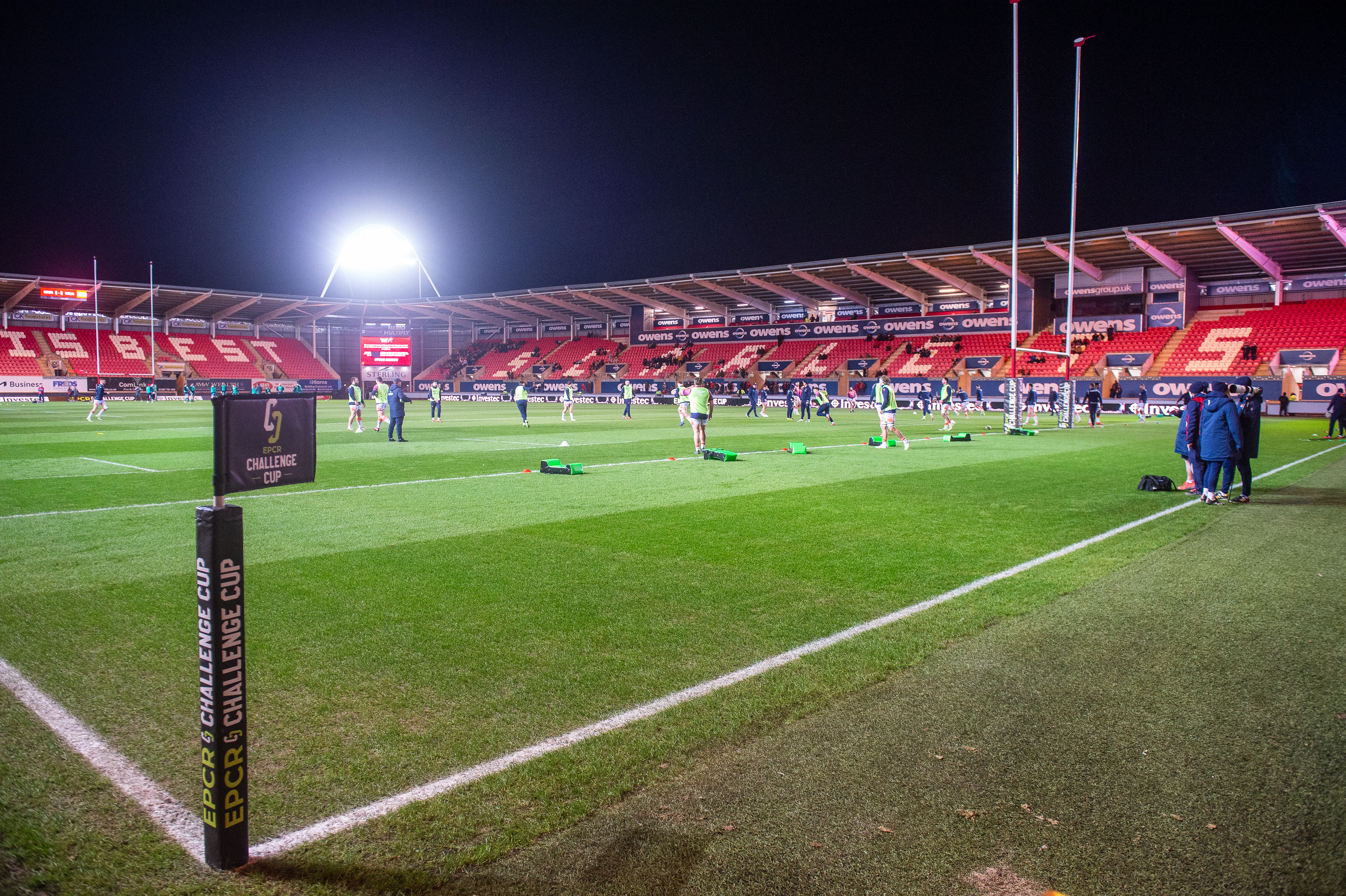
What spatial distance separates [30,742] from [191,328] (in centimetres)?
8582

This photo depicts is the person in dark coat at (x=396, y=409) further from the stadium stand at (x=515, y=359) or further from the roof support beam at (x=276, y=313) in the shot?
the roof support beam at (x=276, y=313)

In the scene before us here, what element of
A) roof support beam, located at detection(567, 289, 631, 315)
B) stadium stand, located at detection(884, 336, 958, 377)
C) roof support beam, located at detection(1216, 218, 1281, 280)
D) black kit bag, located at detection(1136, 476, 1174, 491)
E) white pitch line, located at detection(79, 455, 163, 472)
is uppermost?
roof support beam, located at detection(567, 289, 631, 315)

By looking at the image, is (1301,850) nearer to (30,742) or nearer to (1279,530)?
(30,742)

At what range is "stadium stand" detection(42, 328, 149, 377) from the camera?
63562 millimetres

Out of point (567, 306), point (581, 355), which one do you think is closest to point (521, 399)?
point (581, 355)

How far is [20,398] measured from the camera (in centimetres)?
5781

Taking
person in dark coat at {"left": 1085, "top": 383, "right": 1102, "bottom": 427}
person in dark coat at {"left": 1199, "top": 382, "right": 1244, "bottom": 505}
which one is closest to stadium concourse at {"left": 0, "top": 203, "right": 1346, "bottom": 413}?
person in dark coat at {"left": 1085, "top": 383, "right": 1102, "bottom": 427}

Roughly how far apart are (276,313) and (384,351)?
10.7 meters

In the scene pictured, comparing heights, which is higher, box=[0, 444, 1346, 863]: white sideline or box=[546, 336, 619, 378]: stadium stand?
box=[546, 336, 619, 378]: stadium stand

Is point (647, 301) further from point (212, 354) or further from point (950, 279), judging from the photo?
point (212, 354)

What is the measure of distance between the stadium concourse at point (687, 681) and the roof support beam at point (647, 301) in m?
55.1

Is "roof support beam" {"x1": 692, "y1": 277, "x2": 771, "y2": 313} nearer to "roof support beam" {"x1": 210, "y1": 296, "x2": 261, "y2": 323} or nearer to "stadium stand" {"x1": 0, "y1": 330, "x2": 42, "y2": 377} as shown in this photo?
"roof support beam" {"x1": 210, "y1": 296, "x2": 261, "y2": 323}

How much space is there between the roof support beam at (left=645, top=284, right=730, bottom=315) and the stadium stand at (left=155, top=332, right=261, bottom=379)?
127 feet

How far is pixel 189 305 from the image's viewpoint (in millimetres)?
70062
